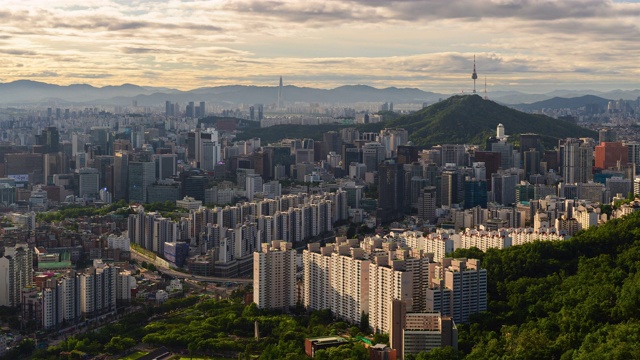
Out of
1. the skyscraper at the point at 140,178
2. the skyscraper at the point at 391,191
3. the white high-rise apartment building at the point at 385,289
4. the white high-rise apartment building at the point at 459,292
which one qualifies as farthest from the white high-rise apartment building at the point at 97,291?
the skyscraper at the point at 140,178

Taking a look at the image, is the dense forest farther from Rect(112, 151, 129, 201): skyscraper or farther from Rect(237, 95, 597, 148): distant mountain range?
→ Rect(237, 95, 597, 148): distant mountain range

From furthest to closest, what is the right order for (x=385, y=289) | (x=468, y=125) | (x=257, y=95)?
(x=257, y=95)
(x=468, y=125)
(x=385, y=289)

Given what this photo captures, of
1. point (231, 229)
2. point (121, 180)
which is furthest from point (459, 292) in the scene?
point (121, 180)

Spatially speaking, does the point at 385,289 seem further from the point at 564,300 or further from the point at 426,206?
the point at 426,206

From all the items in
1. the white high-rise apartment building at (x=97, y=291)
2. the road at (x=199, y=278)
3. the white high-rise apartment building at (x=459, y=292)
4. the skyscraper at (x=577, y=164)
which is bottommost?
the road at (x=199, y=278)

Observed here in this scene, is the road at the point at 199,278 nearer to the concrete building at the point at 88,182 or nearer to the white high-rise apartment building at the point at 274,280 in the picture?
the white high-rise apartment building at the point at 274,280

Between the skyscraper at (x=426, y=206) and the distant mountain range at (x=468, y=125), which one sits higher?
the distant mountain range at (x=468, y=125)

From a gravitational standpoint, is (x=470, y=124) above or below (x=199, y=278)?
above
